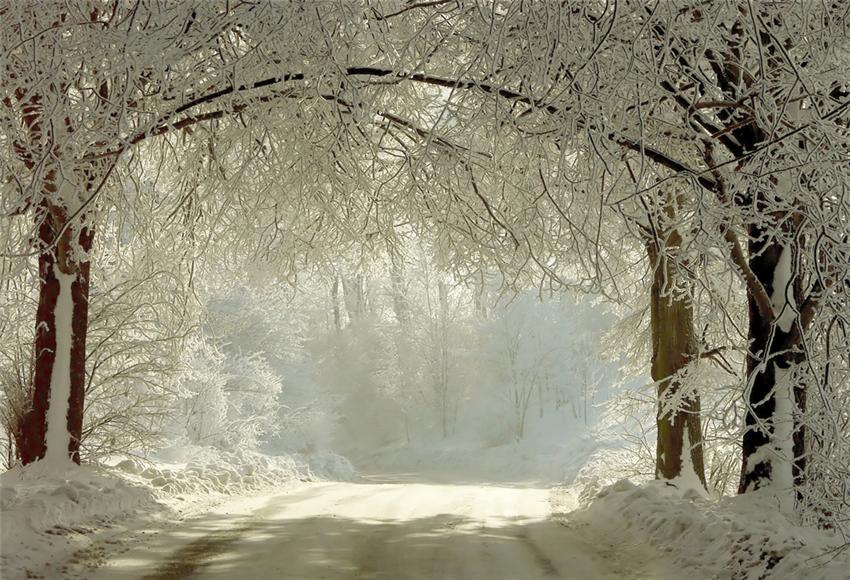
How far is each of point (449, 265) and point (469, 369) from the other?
32.0 meters

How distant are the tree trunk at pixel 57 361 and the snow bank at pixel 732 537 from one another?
259 inches

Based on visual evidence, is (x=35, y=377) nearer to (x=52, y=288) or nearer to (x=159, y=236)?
(x=52, y=288)

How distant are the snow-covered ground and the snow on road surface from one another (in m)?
0.41

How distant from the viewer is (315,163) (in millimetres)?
7582

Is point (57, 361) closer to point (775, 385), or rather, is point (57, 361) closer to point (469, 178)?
point (469, 178)

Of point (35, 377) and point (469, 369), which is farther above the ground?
point (469, 369)

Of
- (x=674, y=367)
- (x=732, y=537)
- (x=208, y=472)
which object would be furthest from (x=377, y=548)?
(x=208, y=472)

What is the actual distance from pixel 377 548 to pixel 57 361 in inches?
186

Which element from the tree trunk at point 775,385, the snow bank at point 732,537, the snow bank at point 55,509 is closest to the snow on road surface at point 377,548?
the snow bank at point 732,537

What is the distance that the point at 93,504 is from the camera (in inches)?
337

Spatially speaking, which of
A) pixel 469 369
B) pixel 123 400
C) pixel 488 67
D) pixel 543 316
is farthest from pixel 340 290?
pixel 488 67

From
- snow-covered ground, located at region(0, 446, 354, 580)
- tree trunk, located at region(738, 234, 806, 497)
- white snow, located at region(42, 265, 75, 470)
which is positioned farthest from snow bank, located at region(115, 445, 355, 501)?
tree trunk, located at region(738, 234, 806, 497)

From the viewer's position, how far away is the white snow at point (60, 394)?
9523mm

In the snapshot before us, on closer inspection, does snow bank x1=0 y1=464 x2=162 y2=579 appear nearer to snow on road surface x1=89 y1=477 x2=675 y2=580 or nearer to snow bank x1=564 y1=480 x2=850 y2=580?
snow on road surface x1=89 y1=477 x2=675 y2=580
